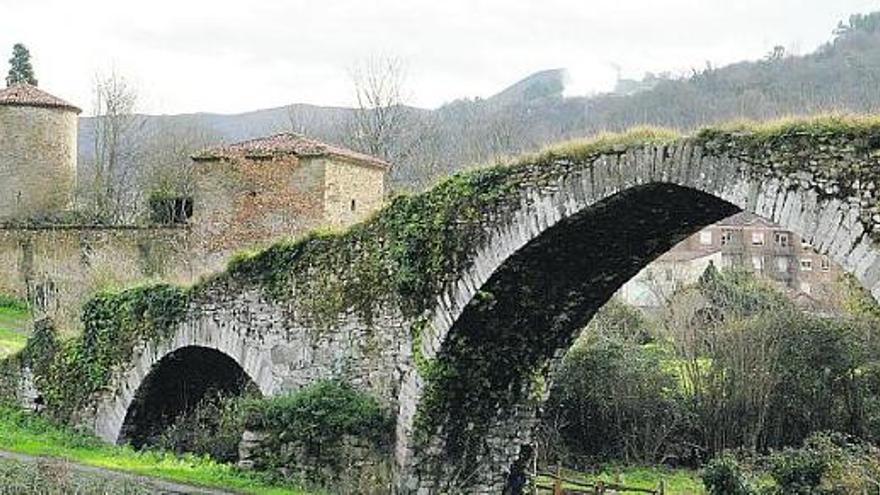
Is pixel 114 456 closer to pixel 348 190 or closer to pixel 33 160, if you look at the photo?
pixel 348 190

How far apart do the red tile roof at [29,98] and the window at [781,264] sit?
103 feet

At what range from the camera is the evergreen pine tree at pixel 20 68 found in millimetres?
42469

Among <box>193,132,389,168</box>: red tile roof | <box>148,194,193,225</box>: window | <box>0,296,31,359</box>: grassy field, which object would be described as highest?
<box>193,132,389,168</box>: red tile roof

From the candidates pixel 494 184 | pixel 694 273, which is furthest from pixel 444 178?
pixel 694 273

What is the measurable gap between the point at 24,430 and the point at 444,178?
955 centimetres

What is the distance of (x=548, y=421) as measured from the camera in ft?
72.1

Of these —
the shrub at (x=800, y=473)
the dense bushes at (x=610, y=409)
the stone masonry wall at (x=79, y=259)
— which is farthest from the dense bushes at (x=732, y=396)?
the stone masonry wall at (x=79, y=259)

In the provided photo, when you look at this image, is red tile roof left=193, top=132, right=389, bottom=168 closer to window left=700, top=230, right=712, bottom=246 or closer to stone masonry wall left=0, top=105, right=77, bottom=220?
stone masonry wall left=0, top=105, right=77, bottom=220

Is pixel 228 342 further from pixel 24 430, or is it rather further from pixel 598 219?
pixel 598 219

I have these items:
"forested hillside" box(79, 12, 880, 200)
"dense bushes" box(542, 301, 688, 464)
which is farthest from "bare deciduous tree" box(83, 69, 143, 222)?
"dense bushes" box(542, 301, 688, 464)

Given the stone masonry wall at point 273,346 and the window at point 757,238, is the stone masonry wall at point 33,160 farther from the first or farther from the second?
the window at point 757,238

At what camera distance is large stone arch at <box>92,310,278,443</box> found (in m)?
16.5

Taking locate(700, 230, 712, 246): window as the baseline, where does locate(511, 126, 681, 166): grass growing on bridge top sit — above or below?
above

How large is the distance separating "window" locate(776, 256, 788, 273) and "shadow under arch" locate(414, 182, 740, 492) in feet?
127
